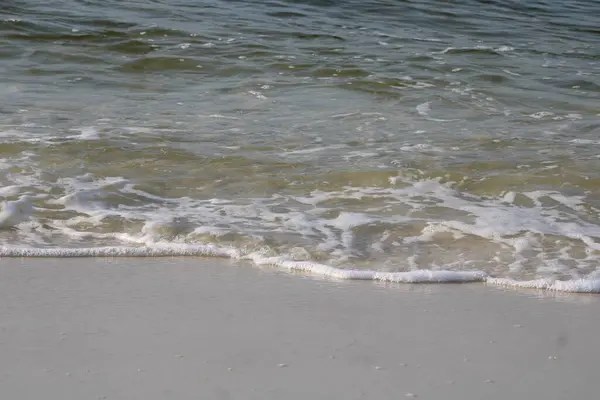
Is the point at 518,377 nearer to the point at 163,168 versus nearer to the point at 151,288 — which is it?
the point at 151,288

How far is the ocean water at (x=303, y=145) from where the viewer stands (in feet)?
11.9

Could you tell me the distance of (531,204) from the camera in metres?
4.18

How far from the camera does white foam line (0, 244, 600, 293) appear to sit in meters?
3.25

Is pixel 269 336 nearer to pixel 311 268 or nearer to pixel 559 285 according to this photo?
pixel 311 268

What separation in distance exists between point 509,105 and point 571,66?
1.96m

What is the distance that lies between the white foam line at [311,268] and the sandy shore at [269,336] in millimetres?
51

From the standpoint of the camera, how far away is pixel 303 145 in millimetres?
5078

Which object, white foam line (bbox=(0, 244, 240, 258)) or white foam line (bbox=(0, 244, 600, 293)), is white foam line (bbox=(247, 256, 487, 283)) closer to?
white foam line (bbox=(0, 244, 600, 293))

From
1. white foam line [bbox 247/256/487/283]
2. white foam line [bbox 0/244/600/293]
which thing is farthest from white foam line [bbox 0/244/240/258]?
white foam line [bbox 247/256/487/283]

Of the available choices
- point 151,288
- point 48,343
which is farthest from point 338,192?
point 48,343

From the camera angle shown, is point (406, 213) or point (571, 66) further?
point (571, 66)

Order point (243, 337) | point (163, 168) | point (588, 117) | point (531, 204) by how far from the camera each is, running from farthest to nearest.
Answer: point (588, 117) → point (163, 168) → point (531, 204) → point (243, 337)

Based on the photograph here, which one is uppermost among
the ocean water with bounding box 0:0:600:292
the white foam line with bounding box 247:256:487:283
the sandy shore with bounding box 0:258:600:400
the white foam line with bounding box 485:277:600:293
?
the sandy shore with bounding box 0:258:600:400

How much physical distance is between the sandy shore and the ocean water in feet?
0.56
